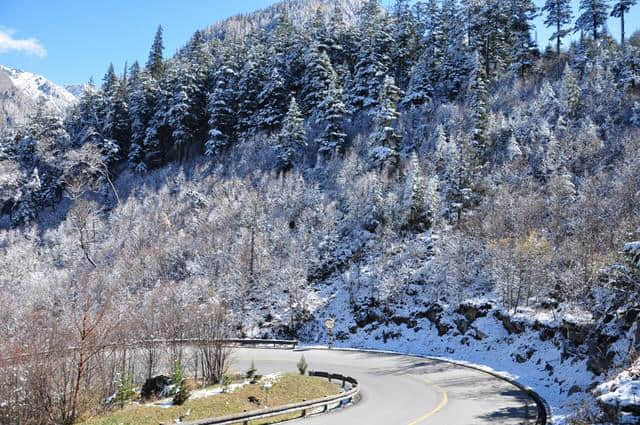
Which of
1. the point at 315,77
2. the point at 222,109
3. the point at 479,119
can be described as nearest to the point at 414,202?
the point at 479,119

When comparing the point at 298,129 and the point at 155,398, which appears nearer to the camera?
the point at 155,398

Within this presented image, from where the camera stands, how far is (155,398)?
1900 centimetres

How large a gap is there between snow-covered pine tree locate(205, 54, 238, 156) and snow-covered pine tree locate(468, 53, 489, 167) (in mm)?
30245

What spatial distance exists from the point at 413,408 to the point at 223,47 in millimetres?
62577

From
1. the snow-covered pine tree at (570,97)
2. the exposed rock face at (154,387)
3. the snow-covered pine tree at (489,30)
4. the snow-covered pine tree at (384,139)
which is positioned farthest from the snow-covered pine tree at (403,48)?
the exposed rock face at (154,387)

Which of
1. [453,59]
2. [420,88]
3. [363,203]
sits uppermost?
[453,59]

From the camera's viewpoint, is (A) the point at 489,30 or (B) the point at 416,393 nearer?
(B) the point at 416,393

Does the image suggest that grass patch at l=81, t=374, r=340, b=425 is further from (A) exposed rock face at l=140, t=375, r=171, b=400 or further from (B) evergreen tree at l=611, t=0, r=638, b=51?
(B) evergreen tree at l=611, t=0, r=638, b=51

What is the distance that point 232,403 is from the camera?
16.0 meters

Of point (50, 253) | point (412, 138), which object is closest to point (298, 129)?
point (412, 138)

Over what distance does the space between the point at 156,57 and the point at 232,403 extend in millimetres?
69502

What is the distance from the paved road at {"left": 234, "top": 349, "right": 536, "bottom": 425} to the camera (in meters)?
14.0

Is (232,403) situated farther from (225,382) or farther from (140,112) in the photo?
(140,112)

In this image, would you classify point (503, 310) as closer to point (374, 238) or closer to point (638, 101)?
point (374, 238)
